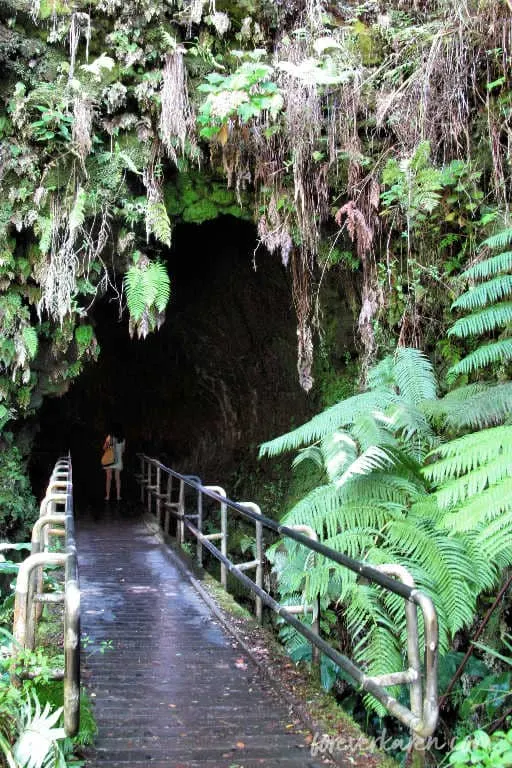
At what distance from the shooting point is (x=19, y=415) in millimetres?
8477

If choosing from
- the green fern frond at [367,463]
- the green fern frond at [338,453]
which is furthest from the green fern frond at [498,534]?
the green fern frond at [338,453]

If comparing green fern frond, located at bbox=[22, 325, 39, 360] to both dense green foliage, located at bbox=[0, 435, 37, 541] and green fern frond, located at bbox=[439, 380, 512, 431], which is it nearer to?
dense green foliage, located at bbox=[0, 435, 37, 541]

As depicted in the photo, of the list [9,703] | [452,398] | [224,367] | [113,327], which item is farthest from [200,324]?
[9,703]

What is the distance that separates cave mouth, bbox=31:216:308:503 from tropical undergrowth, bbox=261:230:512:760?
326cm

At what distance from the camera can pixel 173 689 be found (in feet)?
12.0

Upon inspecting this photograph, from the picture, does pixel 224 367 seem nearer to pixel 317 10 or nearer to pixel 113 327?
pixel 113 327

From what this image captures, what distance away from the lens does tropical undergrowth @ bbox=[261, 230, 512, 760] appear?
3127 millimetres

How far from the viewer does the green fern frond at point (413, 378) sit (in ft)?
15.0

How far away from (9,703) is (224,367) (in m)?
10.2

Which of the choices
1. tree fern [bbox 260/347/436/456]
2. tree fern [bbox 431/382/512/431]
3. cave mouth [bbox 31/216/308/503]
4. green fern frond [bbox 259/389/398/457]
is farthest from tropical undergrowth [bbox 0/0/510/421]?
tree fern [bbox 431/382/512/431]

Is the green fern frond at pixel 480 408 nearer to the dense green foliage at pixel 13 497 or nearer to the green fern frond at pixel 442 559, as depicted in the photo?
the green fern frond at pixel 442 559

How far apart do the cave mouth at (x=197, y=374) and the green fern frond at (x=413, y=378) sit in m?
2.68

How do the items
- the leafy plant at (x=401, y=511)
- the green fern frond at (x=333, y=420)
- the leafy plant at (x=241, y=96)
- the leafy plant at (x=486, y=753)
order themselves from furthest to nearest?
1. the leafy plant at (x=241, y=96)
2. the green fern frond at (x=333, y=420)
3. the leafy plant at (x=401, y=511)
4. the leafy plant at (x=486, y=753)

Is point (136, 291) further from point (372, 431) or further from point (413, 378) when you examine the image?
point (372, 431)
